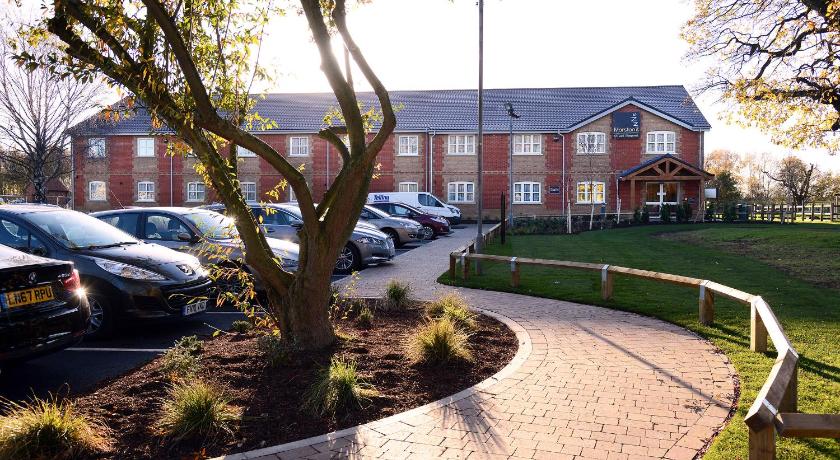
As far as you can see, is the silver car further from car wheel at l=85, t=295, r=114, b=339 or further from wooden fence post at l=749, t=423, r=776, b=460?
wooden fence post at l=749, t=423, r=776, b=460

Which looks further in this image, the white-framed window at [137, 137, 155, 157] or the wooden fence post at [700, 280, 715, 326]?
the white-framed window at [137, 137, 155, 157]

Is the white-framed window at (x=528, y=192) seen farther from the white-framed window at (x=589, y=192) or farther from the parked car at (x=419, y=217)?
the parked car at (x=419, y=217)

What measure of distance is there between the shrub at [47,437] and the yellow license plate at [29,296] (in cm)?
138

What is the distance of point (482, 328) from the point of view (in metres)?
7.36

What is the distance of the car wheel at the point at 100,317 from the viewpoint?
279 inches

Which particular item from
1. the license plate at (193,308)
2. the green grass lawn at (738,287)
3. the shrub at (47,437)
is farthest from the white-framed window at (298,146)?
the shrub at (47,437)

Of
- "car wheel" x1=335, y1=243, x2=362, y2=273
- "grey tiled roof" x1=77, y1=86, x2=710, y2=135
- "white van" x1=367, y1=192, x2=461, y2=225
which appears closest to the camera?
"car wheel" x1=335, y1=243, x2=362, y2=273

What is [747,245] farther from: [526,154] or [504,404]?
A: [526,154]

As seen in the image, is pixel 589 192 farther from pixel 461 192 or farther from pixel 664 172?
pixel 461 192

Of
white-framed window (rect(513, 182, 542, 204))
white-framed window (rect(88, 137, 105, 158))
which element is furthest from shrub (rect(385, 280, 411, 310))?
white-framed window (rect(88, 137, 105, 158))

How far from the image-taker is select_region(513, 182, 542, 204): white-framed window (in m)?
40.3

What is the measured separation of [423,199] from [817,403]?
2860cm

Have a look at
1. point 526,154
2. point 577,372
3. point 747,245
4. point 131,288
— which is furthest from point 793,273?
point 526,154

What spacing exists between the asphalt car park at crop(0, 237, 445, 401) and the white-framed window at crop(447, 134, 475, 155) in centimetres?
3385
